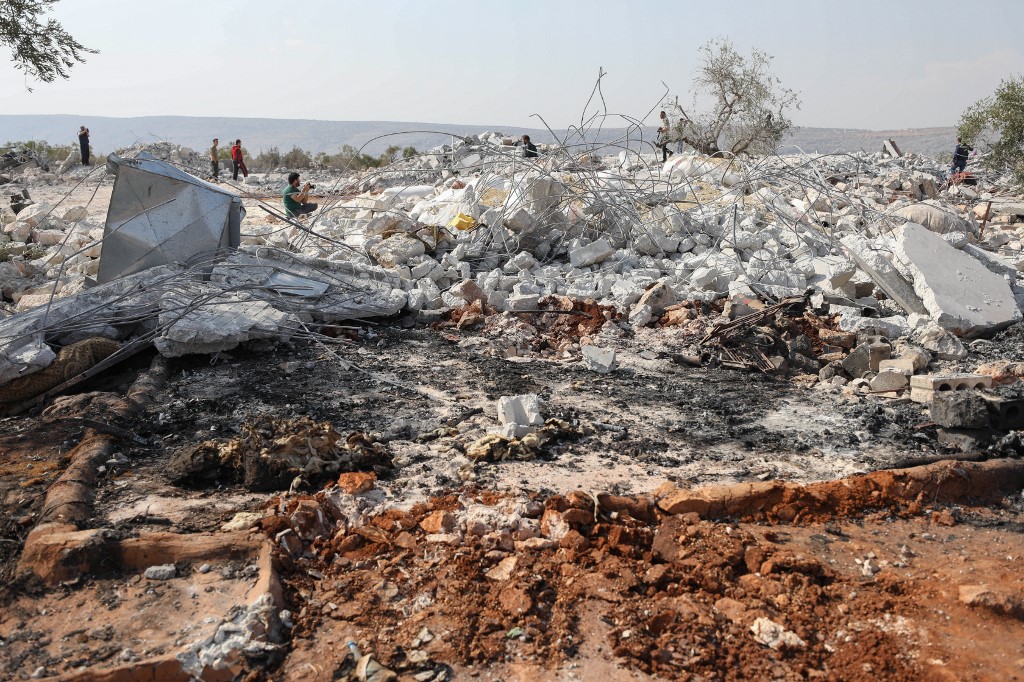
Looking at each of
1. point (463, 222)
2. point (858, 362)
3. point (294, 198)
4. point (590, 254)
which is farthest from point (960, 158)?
point (294, 198)

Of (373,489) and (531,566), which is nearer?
(531,566)

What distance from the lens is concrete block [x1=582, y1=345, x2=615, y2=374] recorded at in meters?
6.57

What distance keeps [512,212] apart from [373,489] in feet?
18.8

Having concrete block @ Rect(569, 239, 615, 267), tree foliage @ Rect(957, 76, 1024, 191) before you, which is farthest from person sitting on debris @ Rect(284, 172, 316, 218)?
tree foliage @ Rect(957, 76, 1024, 191)

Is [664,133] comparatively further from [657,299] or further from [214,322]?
[214,322]

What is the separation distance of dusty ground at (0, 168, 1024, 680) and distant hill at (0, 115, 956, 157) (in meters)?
20.1

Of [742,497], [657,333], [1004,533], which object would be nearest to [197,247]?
[657,333]

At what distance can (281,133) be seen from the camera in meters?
63.1

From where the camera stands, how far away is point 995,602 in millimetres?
Result: 3273

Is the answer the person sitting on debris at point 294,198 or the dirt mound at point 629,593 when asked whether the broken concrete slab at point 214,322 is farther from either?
the person sitting on debris at point 294,198

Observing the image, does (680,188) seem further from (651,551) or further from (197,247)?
(651,551)

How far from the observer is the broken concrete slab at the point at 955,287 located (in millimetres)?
→ 7457

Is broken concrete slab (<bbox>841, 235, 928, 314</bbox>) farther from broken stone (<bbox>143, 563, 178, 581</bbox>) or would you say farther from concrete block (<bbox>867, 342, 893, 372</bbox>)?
broken stone (<bbox>143, 563, 178, 581</bbox>)

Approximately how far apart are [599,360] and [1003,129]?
11.2 meters
